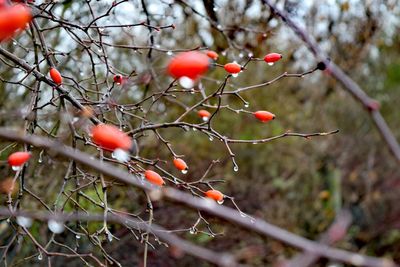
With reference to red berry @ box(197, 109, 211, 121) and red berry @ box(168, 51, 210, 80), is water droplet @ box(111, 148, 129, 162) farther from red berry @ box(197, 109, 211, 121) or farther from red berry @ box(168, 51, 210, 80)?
red berry @ box(197, 109, 211, 121)

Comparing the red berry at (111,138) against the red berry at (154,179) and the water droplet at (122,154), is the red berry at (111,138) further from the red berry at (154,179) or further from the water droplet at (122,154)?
the red berry at (154,179)

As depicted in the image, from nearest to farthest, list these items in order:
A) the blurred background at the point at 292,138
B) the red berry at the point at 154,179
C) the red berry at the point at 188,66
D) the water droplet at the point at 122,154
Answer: the red berry at the point at 188,66
the water droplet at the point at 122,154
the red berry at the point at 154,179
the blurred background at the point at 292,138

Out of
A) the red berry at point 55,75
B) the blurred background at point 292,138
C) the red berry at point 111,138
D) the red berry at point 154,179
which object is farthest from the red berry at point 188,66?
the blurred background at point 292,138

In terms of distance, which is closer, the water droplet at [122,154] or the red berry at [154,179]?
the water droplet at [122,154]

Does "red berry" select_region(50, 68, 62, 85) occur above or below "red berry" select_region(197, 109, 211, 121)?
below

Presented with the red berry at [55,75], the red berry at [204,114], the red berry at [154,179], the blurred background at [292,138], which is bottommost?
the red berry at [154,179]

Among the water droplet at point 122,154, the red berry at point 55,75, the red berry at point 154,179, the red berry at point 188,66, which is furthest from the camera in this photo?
the red berry at point 55,75

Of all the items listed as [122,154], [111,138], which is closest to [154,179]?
[122,154]

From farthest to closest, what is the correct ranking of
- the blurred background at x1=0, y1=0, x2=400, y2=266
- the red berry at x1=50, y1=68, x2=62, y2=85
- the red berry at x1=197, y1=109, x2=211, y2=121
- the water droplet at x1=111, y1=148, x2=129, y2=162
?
the blurred background at x1=0, y1=0, x2=400, y2=266, the red berry at x1=197, y1=109, x2=211, y2=121, the red berry at x1=50, y1=68, x2=62, y2=85, the water droplet at x1=111, y1=148, x2=129, y2=162

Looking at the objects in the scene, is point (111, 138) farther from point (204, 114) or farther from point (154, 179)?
point (204, 114)

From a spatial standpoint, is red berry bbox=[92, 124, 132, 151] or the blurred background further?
the blurred background

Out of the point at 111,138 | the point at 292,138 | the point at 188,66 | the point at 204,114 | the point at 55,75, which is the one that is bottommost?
the point at 111,138

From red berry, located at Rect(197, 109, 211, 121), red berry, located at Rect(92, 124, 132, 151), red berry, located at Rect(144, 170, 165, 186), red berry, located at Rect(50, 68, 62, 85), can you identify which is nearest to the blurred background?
red berry, located at Rect(197, 109, 211, 121)

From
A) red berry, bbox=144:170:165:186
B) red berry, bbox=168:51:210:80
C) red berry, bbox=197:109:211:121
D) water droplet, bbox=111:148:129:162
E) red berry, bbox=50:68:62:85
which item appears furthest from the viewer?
red berry, bbox=197:109:211:121
